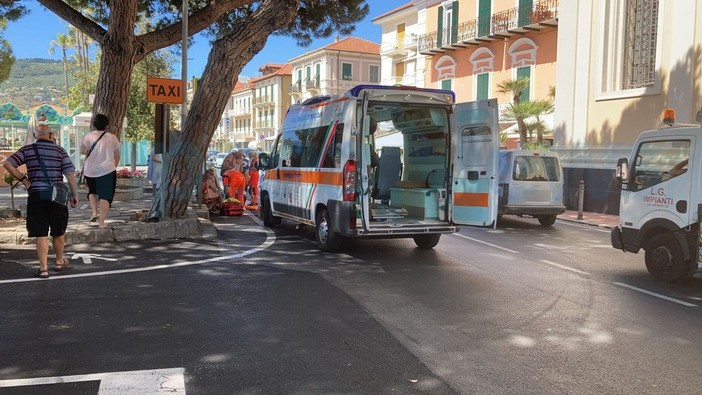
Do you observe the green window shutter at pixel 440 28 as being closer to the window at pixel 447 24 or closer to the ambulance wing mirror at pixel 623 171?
the window at pixel 447 24

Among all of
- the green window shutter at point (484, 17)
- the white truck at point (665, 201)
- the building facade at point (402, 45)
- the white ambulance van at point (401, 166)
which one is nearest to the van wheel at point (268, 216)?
the white ambulance van at point (401, 166)

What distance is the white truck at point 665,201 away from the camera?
6996 mm

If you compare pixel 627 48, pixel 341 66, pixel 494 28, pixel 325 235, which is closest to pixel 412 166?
pixel 325 235

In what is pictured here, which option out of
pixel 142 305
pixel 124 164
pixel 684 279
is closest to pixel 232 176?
pixel 142 305

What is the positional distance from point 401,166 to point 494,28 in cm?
1972

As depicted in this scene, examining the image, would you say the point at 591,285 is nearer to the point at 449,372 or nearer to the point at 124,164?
the point at 449,372

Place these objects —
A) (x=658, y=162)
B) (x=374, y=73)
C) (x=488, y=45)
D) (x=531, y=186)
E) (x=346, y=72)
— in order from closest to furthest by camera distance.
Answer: (x=658, y=162), (x=531, y=186), (x=488, y=45), (x=346, y=72), (x=374, y=73)

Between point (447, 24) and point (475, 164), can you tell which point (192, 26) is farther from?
point (447, 24)

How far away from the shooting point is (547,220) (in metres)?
13.8

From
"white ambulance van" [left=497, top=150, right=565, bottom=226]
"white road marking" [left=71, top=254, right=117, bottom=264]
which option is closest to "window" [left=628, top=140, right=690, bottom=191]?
"white ambulance van" [left=497, top=150, right=565, bottom=226]

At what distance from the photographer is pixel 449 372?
4.24 meters

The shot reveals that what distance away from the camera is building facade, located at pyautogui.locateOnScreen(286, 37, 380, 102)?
5662 centimetres

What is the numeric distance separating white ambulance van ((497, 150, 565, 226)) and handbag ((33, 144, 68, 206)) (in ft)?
30.7

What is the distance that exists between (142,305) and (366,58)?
5430cm
